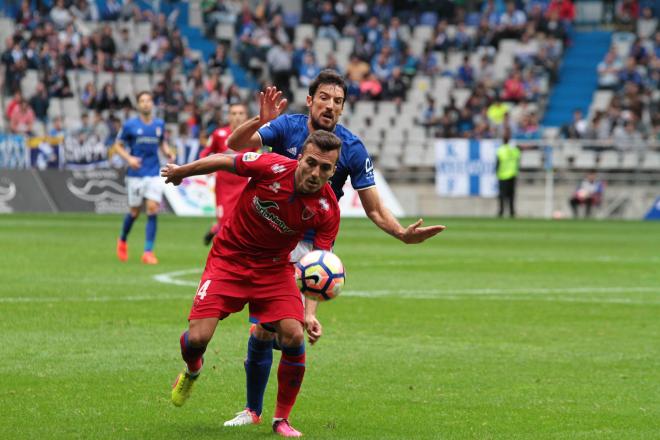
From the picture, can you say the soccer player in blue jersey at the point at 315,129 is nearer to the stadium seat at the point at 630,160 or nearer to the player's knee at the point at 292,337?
the player's knee at the point at 292,337

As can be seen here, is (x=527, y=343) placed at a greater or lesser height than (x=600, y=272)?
greater

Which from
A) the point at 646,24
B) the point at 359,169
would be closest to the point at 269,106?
the point at 359,169

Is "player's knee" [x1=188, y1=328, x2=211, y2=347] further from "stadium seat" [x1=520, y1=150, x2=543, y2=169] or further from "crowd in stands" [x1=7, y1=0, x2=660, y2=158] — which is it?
"stadium seat" [x1=520, y1=150, x2=543, y2=169]

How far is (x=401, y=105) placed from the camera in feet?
132

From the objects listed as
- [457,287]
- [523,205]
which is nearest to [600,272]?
[457,287]

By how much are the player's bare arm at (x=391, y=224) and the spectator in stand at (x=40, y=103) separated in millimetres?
30687

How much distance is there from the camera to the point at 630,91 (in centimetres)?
3828

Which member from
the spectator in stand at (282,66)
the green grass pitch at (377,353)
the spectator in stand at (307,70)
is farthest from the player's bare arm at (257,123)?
the spectator in stand at (282,66)

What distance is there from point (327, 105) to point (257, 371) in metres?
1.67

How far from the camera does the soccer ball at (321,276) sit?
23.2 feet

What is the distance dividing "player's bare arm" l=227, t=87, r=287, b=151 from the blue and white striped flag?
93.9 feet

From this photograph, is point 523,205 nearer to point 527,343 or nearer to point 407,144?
point 407,144

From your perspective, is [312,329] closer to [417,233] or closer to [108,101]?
[417,233]

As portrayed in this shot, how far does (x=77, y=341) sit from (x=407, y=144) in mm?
28545
